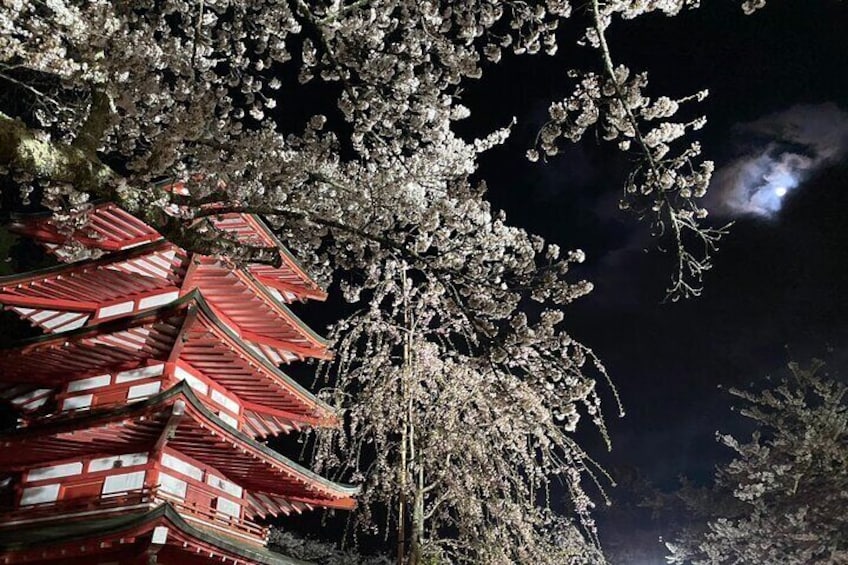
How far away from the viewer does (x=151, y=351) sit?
8.37 meters

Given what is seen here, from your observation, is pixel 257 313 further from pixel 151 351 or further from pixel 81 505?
pixel 81 505

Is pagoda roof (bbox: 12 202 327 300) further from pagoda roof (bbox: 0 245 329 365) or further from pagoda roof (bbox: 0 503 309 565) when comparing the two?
pagoda roof (bbox: 0 503 309 565)

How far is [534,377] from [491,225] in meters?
2.98

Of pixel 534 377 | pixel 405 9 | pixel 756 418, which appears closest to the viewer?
pixel 534 377

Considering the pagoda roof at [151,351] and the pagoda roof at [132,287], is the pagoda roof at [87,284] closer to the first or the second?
the pagoda roof at [132,287]

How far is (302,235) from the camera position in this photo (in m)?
7.66

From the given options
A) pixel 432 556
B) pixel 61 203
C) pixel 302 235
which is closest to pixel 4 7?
pixel 61 203

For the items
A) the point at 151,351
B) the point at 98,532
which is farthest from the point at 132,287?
the point at 98,532

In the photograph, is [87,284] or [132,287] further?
[132,287]

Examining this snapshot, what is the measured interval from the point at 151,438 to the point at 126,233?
3.31 metres

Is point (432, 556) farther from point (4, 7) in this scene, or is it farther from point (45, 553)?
point (4, 7)

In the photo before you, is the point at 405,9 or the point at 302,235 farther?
the point at 302,235

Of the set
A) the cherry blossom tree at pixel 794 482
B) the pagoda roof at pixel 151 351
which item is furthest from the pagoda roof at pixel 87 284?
the cherry blossom tree at pixel 794 482

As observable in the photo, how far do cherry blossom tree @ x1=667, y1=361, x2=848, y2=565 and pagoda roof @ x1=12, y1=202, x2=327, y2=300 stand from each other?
670 inches
